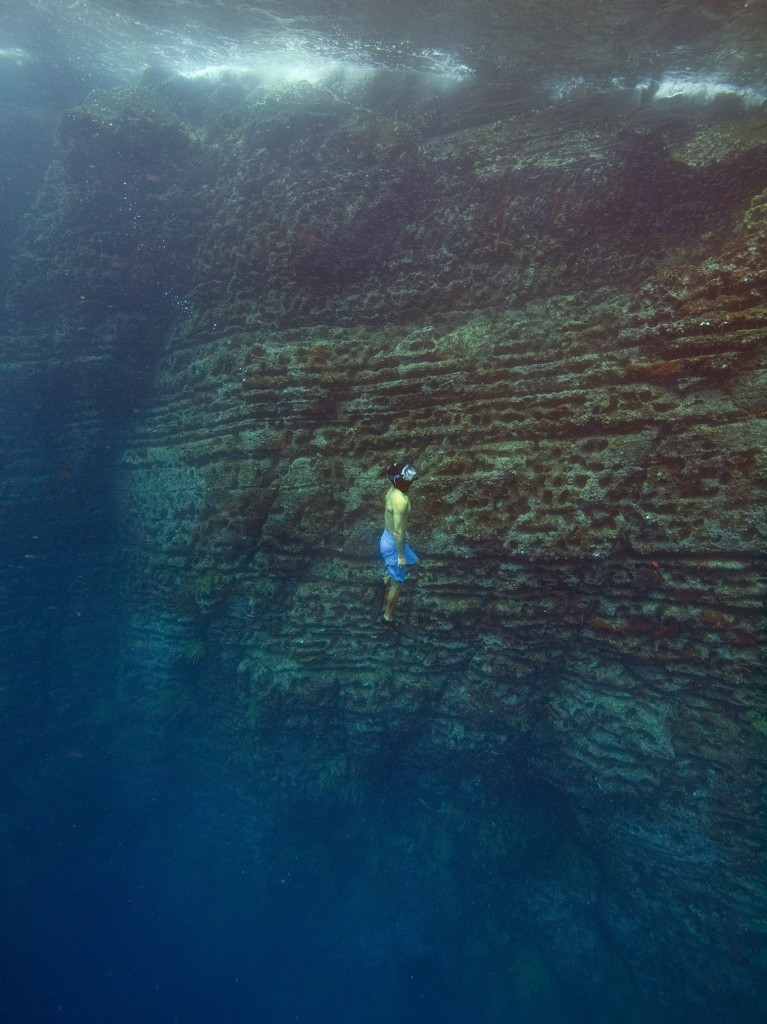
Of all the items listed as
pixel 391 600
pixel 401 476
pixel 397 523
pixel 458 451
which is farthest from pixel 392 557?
pixel 458 451

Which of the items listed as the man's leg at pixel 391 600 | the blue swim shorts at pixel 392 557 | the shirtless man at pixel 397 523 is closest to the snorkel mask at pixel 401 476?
the shirtless man at pixel 397 523

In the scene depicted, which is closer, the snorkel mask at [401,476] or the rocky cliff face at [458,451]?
the snorkel mask at [401,476]

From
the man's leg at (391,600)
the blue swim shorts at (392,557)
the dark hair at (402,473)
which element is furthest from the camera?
the man's leg at (391,600)

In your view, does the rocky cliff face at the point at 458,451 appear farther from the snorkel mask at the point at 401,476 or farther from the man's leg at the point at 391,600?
the snorkel mask at the point at 401,476

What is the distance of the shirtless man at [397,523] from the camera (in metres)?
4.79

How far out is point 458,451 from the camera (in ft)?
19.2

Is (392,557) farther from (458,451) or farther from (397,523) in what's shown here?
(458,451)

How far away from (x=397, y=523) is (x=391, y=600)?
3.40ft

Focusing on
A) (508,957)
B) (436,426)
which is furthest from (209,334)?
(508,957)

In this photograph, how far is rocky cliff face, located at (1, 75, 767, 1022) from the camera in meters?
5.09

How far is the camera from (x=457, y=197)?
641cm

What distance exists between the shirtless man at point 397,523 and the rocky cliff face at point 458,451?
2.49 feet

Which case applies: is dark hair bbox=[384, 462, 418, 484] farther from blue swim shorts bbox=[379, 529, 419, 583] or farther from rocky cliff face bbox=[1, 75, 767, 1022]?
rocky cliff face bbox=[1, 75, 767, 1022]

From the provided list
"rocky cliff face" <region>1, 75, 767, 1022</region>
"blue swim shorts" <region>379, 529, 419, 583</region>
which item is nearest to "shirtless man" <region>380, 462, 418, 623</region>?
"blue swim shorts" <region>379, 529, 419, 583</region>
